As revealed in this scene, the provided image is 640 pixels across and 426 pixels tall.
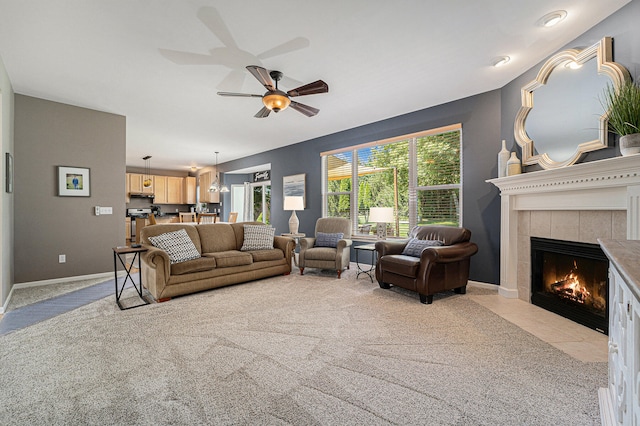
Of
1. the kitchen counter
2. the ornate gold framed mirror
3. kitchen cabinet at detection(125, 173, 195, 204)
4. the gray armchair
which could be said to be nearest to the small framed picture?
the gray armchair

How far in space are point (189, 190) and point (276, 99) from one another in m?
8.35

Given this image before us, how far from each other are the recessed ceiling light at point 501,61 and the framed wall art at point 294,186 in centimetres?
409

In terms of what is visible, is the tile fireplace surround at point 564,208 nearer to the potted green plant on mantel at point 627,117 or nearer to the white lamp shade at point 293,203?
the potted green plant on mantel at point 627,117

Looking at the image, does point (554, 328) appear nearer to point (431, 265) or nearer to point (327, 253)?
point (431, 265)

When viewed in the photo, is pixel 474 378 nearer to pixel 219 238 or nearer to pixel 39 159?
pixel 219 238

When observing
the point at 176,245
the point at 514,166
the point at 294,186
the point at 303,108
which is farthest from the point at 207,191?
the point at 514,166

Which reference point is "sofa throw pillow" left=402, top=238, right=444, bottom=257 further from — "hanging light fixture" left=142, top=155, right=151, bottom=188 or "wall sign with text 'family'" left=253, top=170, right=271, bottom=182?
"hanging light fixture" left=142, top=155, right=151, bottom=188

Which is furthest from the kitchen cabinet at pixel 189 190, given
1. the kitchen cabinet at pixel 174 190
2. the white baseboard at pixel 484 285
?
the white baseboard at pixel 484 285

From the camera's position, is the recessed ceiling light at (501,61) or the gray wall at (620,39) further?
the recessed ceiling light at (501,61)

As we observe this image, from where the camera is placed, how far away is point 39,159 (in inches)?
163

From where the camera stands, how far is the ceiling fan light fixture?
316 cm

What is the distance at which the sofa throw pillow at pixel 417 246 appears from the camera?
3.76m

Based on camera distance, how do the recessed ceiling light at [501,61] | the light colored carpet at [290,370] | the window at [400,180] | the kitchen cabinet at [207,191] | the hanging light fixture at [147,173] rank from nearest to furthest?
the light colored carpet at [290,370] < the recessed ceiling light at [501,61] < the window at [400,180] < the hanging light fixture at [147,173] < the kitchen cabinet at [207,191]

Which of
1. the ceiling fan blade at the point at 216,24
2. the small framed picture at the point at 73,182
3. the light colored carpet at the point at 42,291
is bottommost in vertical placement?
the light colored carpet at the point at 42,291
